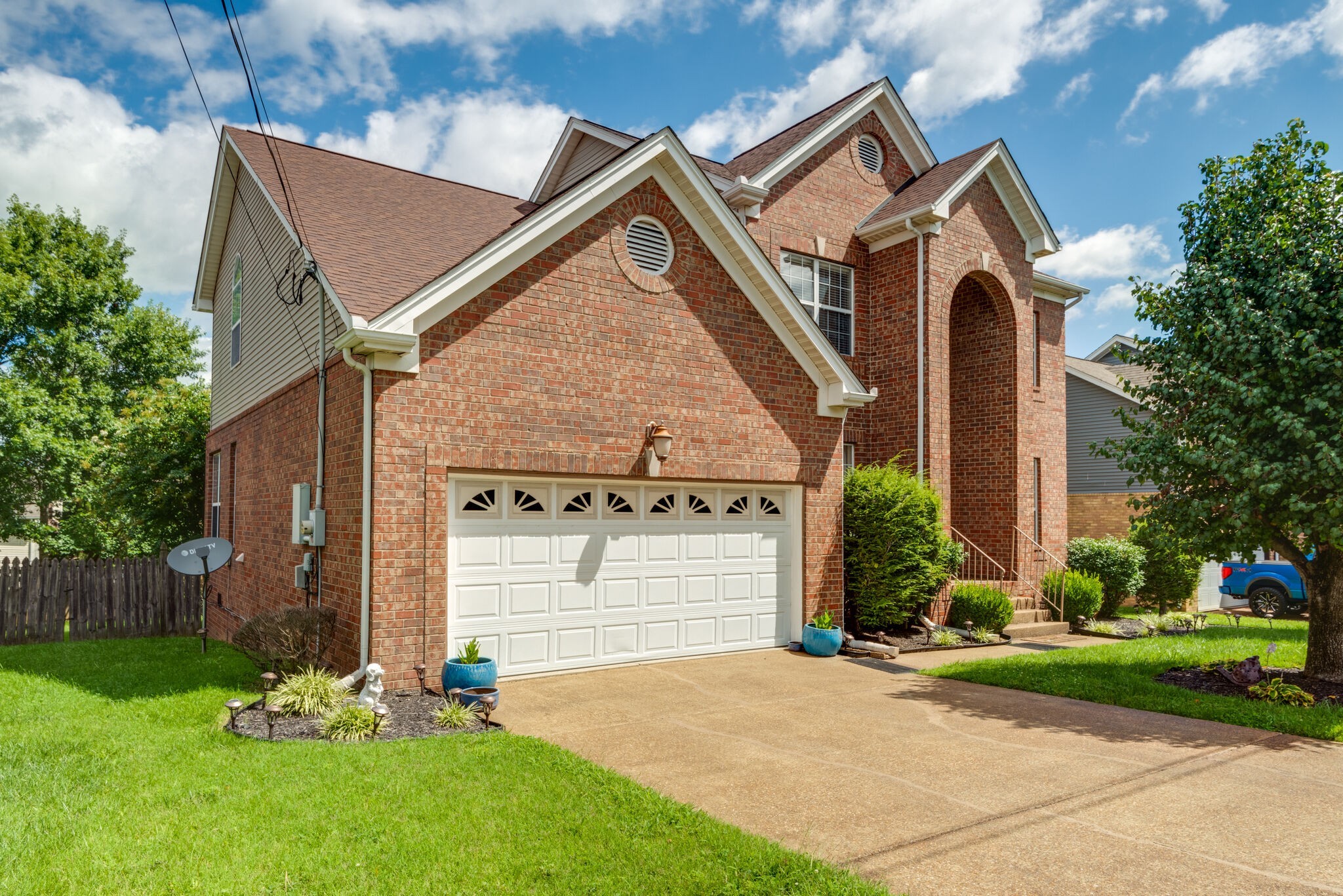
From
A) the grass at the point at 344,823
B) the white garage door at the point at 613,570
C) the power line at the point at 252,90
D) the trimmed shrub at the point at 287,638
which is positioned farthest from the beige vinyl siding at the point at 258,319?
the grass at the point at 344,823

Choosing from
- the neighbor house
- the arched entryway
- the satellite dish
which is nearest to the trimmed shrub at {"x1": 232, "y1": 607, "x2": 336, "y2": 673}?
the satellite dish

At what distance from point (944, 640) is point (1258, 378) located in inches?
236

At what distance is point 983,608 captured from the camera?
14445mm

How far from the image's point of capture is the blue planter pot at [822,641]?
12.0 m

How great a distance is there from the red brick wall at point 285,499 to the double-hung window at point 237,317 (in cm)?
135

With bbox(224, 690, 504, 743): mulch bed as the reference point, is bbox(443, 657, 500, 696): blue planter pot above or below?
above

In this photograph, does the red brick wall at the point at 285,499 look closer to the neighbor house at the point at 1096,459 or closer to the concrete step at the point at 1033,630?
the concrete step at the point at 1033,630

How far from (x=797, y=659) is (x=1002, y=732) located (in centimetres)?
405

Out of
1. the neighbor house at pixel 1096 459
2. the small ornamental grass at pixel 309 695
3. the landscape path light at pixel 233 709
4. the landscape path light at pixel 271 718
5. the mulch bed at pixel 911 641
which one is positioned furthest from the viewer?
the neighbor house at pixel 1096 459

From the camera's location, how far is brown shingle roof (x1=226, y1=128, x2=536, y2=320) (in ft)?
33.6

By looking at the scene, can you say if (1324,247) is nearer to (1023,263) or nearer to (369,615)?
(1023,263)

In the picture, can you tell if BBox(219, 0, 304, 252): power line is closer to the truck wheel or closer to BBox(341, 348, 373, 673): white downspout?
BBox(341, 348, 373, 673): white downspout

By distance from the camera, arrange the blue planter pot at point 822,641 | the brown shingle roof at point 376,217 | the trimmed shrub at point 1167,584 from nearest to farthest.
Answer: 1. the brown shingle roof at point 376,217
2. the blue planter pot at point 822,641
3. the trimmed shrub at point 1167,584

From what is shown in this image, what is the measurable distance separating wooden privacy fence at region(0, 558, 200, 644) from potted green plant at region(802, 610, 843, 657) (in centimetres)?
1162
